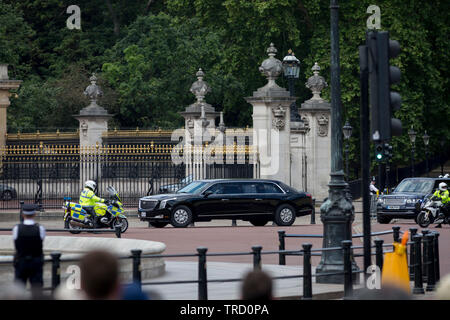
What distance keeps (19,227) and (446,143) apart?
46.2 m

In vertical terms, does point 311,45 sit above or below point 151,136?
above

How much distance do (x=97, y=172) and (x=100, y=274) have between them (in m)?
28.2

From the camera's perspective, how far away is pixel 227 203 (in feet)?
93.9

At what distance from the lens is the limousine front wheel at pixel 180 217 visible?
92.3 feet

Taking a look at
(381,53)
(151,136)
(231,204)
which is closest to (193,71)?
(151,136)

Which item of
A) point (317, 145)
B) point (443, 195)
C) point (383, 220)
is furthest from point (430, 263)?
point (317, 145)

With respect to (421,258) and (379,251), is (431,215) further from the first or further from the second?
(379,251)

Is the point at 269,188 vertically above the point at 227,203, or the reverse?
the point at 269,188

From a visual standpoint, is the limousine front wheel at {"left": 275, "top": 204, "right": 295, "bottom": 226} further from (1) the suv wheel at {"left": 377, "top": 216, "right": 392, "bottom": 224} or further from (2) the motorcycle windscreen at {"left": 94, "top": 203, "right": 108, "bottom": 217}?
(2) the motorcycle windscreen at {"left": 94, "top": 203, "right": 108, "bottom": 217}

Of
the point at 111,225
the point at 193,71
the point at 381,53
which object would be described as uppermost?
the point at 193,71

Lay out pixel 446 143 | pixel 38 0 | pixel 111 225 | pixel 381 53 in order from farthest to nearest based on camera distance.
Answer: pixel 38 0 < pixel 446 143 < pixel 111 225 < pixel 381 53
